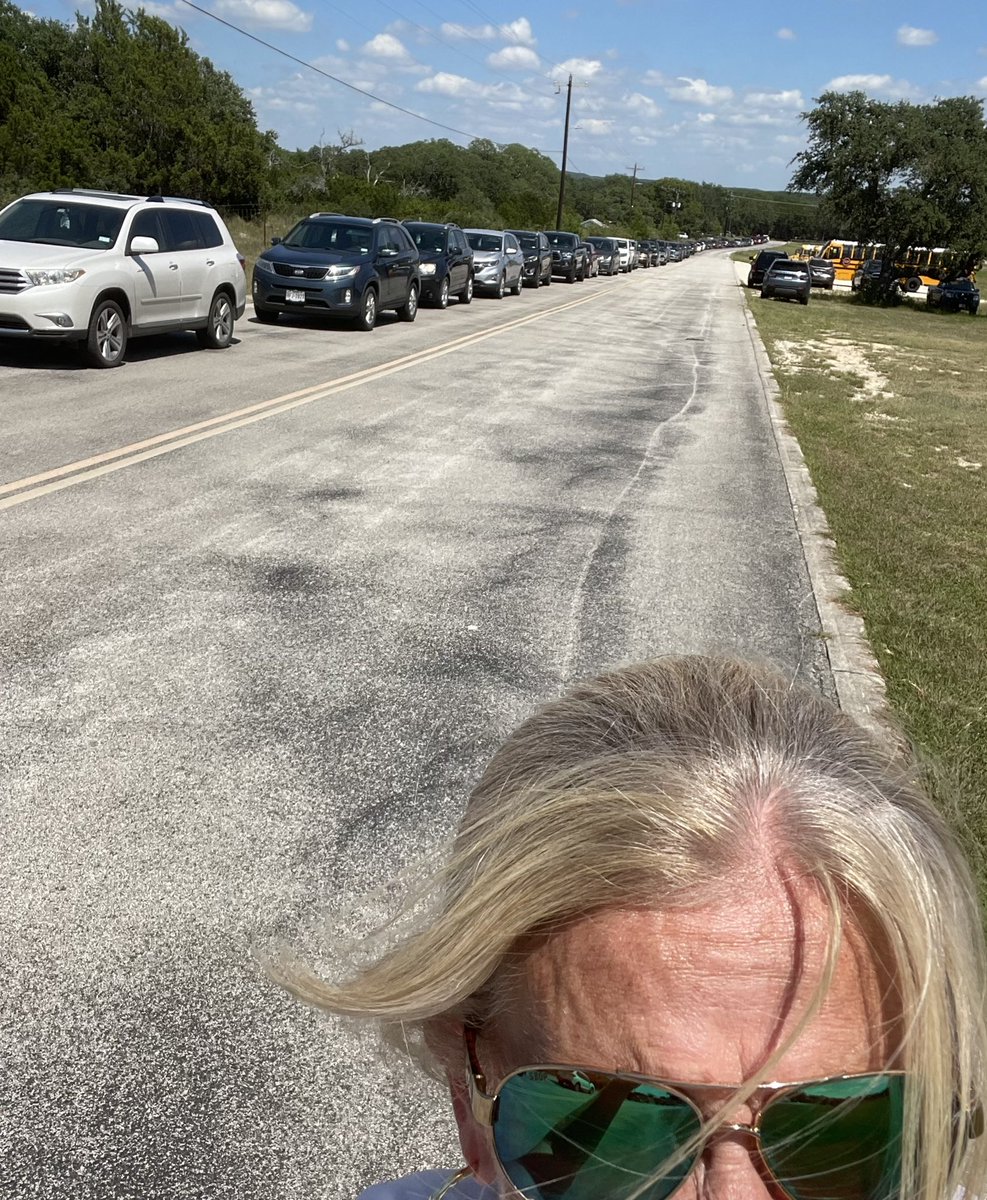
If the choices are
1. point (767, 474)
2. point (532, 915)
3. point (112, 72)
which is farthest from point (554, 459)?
point (112, 72)

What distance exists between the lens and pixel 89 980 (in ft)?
9.25

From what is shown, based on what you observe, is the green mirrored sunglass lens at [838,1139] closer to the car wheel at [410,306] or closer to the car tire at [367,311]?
the car tire at [367,311]

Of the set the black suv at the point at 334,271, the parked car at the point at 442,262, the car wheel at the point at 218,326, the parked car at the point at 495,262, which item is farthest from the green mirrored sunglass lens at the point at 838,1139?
the parked car at the point at 495,262

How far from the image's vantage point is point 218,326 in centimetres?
1530

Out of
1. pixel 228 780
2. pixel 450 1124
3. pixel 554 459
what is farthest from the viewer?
pixel 554 459

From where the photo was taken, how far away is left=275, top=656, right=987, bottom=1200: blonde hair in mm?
1073

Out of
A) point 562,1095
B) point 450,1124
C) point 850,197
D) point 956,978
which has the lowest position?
point 450,1124

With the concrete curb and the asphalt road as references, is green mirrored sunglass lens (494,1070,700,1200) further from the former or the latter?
the concrete curb

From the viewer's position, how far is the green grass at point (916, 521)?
462cm

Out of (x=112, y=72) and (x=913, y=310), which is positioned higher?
(x=112, y=72)

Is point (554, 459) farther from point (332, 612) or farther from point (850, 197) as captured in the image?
point (850, 197)

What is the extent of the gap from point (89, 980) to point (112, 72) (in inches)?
1905

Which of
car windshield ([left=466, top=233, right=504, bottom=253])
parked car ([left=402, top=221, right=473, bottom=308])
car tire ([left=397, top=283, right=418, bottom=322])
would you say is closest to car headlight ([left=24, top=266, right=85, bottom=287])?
car tire ([left=397, top=283, right=418, bottom=322])

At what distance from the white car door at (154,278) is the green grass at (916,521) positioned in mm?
7708
